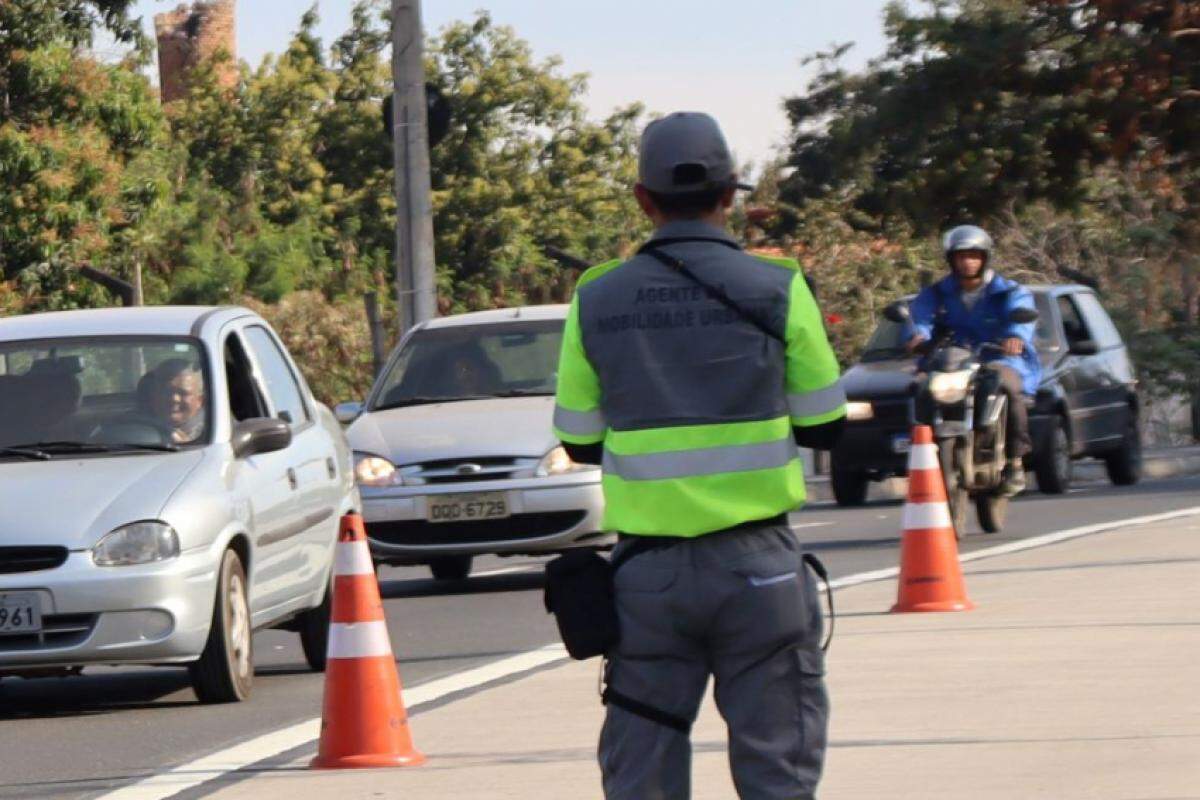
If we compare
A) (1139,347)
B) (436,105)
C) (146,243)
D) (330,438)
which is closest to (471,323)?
(330,438)

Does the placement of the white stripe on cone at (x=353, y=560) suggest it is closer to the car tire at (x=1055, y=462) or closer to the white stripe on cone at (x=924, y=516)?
the white stripe on cone at (x=924, y=516)

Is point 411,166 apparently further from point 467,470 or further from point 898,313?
point 467,470

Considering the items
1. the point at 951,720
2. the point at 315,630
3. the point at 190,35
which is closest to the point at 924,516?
the point at 315,630

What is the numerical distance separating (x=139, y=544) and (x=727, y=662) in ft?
16.5

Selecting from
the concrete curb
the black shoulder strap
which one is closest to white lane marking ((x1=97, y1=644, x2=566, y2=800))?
the black shoulder strap

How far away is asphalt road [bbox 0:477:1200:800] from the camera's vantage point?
8914 mm

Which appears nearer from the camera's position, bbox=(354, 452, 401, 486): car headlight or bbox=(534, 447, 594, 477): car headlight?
bbox=(534, 447, 594, 477): car headlight

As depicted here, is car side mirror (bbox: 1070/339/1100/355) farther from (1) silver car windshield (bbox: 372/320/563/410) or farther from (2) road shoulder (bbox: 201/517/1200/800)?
(2) road shoulder (bbox: 201/517/1200/800)

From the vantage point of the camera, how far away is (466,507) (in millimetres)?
14766

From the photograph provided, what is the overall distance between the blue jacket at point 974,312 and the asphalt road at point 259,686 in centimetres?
123

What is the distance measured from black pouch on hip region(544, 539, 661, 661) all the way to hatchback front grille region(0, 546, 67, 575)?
16.1 ft

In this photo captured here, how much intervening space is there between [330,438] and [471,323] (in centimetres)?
467

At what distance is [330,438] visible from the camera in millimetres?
12031

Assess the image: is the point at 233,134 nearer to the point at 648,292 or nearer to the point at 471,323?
the point at 471,323
